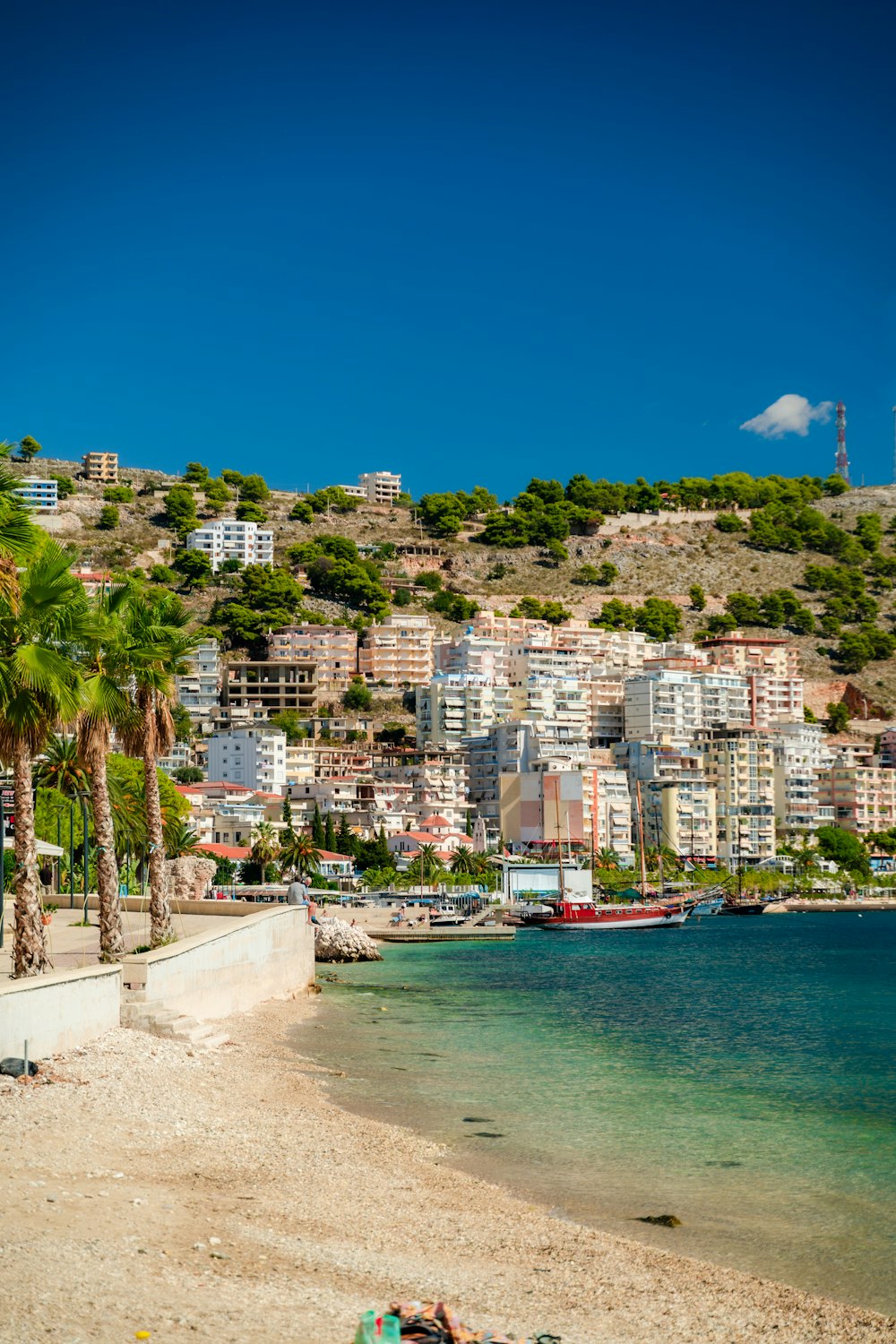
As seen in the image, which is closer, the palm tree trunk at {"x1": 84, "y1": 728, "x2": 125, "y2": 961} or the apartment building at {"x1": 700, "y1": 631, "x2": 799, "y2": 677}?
the palm tree trunk at {"x1": 84, "y1": 728, "x2": 125, "y2": 961}

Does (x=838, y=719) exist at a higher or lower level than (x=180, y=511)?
lower

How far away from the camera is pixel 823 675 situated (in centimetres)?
18162

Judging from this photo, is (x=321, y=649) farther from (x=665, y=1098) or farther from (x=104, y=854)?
(x=665, y=1098)

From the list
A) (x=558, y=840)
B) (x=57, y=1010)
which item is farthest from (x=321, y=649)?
(x=57, y=1010)

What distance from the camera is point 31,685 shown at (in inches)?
709

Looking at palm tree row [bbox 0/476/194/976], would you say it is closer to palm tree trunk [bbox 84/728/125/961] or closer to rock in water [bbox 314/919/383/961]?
palm tree trunk [bbox 84/728/125/961]

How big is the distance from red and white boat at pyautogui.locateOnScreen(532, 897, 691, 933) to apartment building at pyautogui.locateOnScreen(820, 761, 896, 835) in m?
61.5

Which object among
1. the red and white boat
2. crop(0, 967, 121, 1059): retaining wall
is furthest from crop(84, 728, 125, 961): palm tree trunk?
the red and white boat

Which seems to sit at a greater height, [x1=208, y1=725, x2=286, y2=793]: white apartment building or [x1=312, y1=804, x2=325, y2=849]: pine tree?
[x1=208, y1=725, x2=286, y2=793]: white apartment building

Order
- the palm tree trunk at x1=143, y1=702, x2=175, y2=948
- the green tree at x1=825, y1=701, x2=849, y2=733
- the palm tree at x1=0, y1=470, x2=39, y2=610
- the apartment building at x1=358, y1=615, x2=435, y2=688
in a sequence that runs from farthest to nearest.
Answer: the green tree at x1=825, y1=701, x2=849, y2=733 < the apartment building at x1=358, y1=615, x2=435, y2=688 < the palm tree trunk at x1=143, y1=702, x2=175, y2=948 < the palm tree at x1=0, y1=470, x2=39, y2=610

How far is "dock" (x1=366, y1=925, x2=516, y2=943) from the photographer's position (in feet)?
231

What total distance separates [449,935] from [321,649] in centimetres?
8522

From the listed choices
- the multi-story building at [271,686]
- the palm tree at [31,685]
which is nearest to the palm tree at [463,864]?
the multi-story building at [271,686]

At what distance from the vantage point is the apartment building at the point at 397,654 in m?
160
